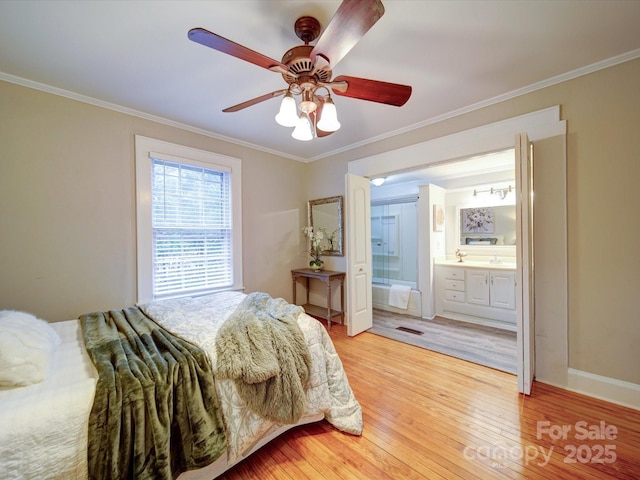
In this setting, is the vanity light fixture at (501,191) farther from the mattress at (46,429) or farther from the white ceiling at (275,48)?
the mattress at (46,429)

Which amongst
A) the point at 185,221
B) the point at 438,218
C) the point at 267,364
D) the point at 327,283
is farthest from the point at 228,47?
the point at 438,218

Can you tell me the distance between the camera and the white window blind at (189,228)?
2.75 metres

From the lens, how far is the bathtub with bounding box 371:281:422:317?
13.5 ft

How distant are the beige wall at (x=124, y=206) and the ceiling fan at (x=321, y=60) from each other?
1550 mm

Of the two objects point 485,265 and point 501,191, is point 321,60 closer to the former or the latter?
point 485,265

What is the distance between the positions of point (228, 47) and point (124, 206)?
80.7 inches

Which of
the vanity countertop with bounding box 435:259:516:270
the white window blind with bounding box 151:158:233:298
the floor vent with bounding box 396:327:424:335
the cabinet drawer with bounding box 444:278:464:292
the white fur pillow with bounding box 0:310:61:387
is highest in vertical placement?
the white window blind with bounding box 151:158:233:298

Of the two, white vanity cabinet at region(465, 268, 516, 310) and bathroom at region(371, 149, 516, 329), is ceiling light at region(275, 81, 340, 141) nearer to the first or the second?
bathroom at region(371, 149, 516, 329)

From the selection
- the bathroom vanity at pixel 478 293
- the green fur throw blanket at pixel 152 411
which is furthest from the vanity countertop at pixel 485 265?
the green fur throw blanket at pixel 152 411

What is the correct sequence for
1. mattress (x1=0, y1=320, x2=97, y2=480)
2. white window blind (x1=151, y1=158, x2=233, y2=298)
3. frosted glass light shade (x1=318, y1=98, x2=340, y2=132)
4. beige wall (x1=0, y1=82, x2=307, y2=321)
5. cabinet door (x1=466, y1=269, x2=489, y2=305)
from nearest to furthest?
mattress (x1=0, y1=320, x2=97, y2=480) < frosted glass light shade (x1=318, y1=98, x2=340, y2=132) < beige wall (x1=0, y1=82, x2=307, y2=321) < white window blind (x1=151, y1=158, x2=233, y2=298) < cabinet door (x1=466, y1=269, x2=489, y2=305)

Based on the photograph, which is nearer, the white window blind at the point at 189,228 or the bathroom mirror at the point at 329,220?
the white window blind at the point at 189,228

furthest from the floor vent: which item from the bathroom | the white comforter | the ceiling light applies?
the ceiling light

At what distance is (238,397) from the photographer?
1338 millimetres

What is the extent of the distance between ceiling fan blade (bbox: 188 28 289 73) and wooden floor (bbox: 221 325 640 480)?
2.18 meters
